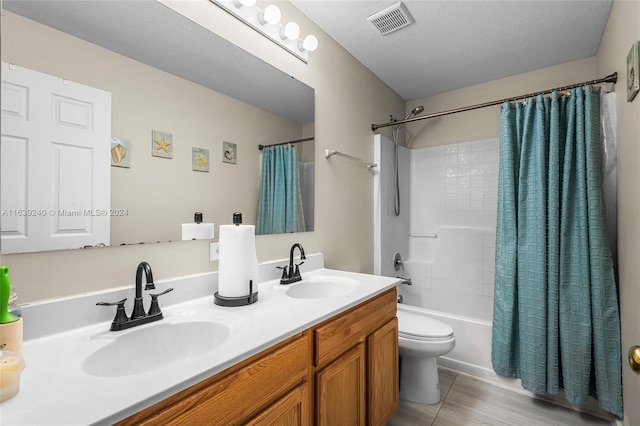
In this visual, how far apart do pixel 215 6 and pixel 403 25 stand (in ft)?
3.77

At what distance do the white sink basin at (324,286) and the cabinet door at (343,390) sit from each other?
0.33m

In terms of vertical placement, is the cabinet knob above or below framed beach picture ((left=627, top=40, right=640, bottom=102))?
below

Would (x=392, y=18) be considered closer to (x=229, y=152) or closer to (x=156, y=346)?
(x=229, y=152)

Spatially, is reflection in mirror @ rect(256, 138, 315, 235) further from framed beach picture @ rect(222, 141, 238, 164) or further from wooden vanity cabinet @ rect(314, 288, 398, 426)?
wooden vanity cabinet @ rect(314, 288, 398, 426)

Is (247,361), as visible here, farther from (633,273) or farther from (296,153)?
(633,273)

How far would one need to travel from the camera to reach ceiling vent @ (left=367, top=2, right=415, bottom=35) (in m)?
1.80

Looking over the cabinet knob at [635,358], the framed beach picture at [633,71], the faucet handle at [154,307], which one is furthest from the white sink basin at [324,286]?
the framed beach picture at [633,71]

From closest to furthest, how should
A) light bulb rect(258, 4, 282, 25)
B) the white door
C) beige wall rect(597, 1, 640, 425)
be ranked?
1. the white door
2. beige wall rect(597, 1, 640, 425)
3. light bulb rect(258, 4, 282, 25)

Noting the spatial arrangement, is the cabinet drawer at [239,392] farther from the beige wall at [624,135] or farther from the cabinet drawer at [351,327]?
the beige wall at [624,135]

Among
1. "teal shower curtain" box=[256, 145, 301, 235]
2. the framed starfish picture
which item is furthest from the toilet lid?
the framed starfish picture

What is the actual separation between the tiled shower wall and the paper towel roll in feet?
6.83

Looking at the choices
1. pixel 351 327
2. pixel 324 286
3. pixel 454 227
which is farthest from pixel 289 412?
pixel 454 227

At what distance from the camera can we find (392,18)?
73.8 inches

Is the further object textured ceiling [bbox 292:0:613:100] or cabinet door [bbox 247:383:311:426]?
textured ceiling [bbox 292:0:613:100]
